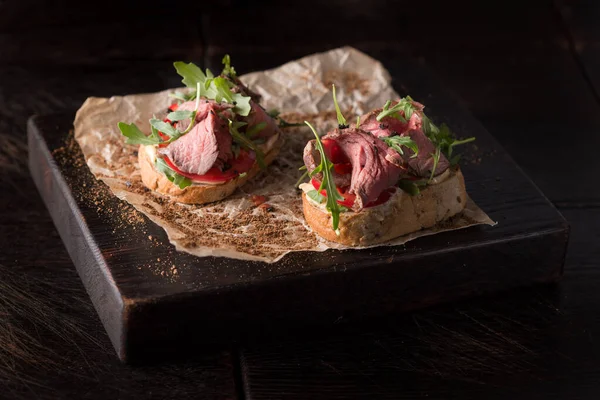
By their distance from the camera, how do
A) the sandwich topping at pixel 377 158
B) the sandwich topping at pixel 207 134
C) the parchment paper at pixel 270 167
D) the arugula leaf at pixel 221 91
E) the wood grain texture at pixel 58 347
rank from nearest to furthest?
the wood grain texture at pixel 58 347
the sandwich topping at pixel 377 158
the parchment paper at pixel 270 167
the sandwich topping at pixel 207 134
the arugula leaf at pixel 221 91

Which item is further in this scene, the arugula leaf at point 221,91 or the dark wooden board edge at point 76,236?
the arugula leaf at point 221,91

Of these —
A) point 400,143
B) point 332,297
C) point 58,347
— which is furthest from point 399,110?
point 58,347

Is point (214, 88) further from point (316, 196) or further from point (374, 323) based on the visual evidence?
point (374, 323)

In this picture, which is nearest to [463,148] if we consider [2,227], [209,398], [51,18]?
[209,398]

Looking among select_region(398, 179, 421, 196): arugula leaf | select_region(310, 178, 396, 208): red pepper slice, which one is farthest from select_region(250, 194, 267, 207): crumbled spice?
select_region(398, 179, 421, 196): arugula leaf

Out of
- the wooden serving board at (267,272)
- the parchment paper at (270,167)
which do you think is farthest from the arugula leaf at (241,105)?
the wooden serving board at (267,272)

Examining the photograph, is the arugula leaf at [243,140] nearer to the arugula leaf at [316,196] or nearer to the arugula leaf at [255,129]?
the arugula leaf at [255,129]

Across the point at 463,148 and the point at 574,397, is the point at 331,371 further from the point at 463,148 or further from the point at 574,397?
the point at 463,148
